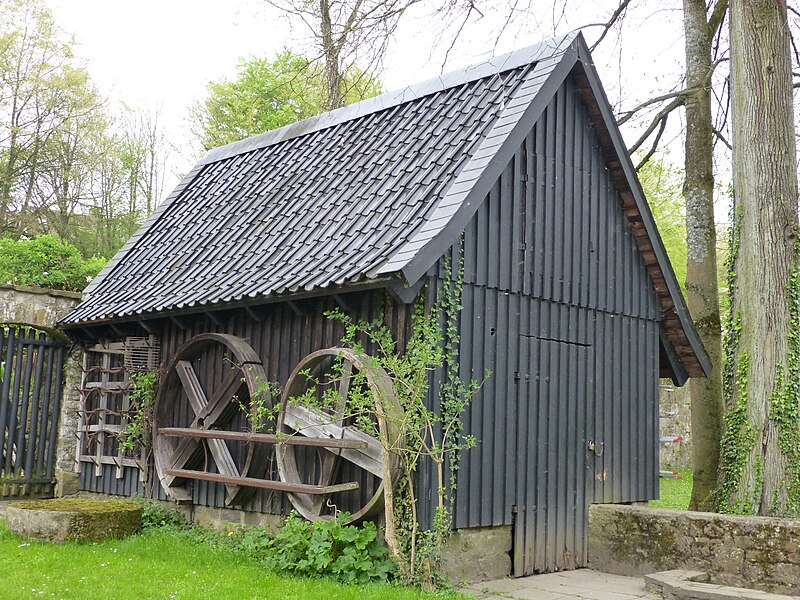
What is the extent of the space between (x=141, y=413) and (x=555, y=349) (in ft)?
17.5

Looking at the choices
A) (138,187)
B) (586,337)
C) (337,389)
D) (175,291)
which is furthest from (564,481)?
(138,187)

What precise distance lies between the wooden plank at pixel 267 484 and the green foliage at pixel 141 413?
1.12m

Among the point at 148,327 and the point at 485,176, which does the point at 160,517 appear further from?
the point at 485,176

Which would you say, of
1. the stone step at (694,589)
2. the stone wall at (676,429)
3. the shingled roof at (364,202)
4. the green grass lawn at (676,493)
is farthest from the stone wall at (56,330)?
the stone wall at (676,429)

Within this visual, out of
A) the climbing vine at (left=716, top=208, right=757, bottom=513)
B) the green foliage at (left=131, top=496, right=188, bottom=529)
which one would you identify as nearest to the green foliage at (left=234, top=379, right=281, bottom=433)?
the green foliage at (left=131, top=496, right=188, bottom=529)

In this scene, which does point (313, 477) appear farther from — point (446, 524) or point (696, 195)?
point (696, 195)

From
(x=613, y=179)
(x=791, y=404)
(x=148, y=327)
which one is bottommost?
(x=791, y=404)

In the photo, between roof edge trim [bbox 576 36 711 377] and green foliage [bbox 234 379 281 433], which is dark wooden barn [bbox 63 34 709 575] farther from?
green foliage [bbox 234 379 281 433]

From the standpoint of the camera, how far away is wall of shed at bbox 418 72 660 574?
8.89 m

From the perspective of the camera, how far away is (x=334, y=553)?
26.1 ft

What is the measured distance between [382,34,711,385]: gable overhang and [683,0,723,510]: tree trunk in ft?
4.30

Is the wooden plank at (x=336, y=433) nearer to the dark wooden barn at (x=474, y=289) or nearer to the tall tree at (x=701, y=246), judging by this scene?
the dark wooden barn at (x=474, y=289)

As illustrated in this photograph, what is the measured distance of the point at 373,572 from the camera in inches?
305

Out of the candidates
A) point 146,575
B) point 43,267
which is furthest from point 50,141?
point 146,575
